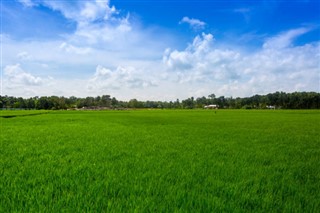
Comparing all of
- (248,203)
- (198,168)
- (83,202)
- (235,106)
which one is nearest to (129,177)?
(83,202)

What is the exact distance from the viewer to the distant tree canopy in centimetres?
10888

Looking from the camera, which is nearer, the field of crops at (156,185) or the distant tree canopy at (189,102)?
the field of crops at (156,185)

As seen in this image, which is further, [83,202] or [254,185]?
[254,185]

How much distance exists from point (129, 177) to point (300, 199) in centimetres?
342

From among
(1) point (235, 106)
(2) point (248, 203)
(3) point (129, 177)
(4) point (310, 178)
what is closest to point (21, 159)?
(3) point (129, 177)

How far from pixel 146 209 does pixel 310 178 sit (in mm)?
4319

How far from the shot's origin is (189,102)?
559 ft

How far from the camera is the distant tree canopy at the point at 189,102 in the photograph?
108875 millimetres

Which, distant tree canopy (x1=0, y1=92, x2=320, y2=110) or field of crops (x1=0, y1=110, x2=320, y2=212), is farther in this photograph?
distant tree canopy (x1=0, y1=92, x2=320, y2=110)

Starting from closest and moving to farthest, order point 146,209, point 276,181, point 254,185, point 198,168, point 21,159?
point 146,209 < point 254,185 < point 276,181 < point 198,168 < point 21,159

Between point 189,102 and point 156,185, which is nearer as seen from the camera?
point 156,185

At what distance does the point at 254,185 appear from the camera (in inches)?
185

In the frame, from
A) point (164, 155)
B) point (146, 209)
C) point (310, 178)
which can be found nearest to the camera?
point (146, 209)

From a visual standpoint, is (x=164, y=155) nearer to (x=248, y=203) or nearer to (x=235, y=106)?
(x=248, y=203)
